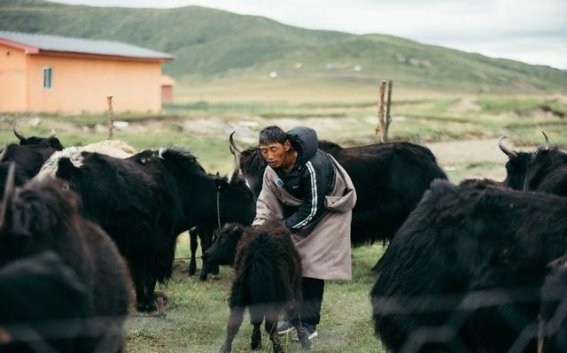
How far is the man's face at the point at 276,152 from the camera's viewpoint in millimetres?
5902

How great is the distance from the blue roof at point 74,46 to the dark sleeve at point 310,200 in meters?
26.6

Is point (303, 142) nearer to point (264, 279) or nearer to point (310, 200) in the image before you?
point (310, 200)

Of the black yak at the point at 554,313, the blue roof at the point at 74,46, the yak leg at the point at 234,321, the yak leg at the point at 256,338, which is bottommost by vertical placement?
the yak leg at the point at 256,338

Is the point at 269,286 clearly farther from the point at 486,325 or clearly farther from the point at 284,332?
the point at 486,325

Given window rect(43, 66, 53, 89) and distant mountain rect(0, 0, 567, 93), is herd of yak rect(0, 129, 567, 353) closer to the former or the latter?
window rect(43, 66, 53, 89)

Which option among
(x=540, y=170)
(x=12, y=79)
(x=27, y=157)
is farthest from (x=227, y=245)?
(x=12, y=79)

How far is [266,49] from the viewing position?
378ft

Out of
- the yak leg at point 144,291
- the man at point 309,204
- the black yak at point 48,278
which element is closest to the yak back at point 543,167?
the man at point 309,204

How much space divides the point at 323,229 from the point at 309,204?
1.00 ft

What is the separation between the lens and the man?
6.00 meters

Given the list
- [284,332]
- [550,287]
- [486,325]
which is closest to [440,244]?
[486,325]

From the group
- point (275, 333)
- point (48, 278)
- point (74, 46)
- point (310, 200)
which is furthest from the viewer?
point (74, 46)

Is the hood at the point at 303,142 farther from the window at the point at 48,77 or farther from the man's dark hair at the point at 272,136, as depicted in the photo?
the window at the point at 48,77

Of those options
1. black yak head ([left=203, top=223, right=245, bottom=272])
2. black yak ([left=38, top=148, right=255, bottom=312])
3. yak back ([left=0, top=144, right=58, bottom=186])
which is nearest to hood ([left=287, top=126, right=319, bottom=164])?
black yak head ([left=203, top=223, right=245, bottom=272])
